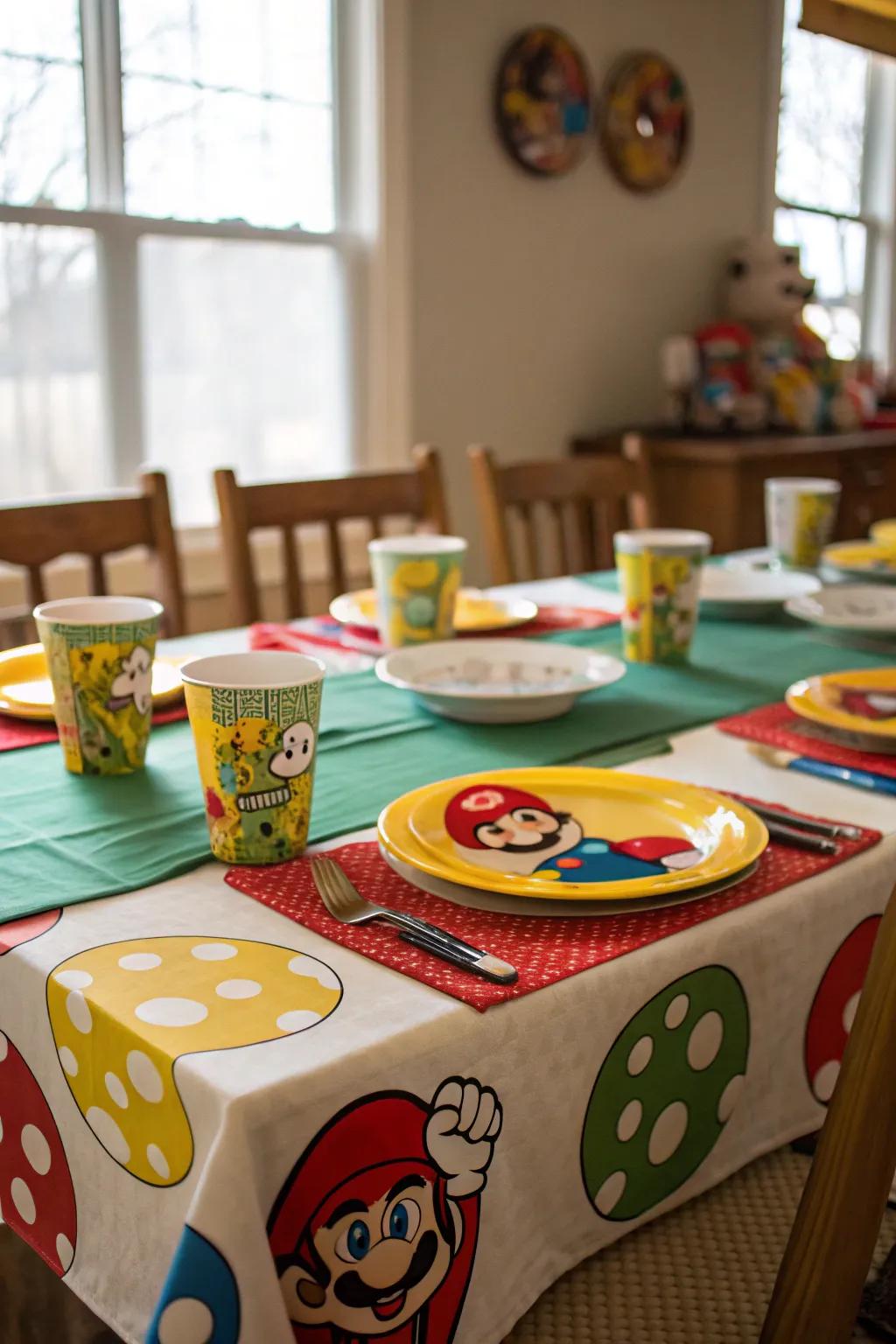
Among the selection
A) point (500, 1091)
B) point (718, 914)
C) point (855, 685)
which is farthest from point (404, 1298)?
point (855, 685)

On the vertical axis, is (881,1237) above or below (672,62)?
below

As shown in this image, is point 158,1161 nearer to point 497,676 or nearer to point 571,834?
point 571,834

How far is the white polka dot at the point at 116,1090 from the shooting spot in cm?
55

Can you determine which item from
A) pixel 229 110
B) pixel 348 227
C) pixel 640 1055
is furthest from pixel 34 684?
pixel 348 227

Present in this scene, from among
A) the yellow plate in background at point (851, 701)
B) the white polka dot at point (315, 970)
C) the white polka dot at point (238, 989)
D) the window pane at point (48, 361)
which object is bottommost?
the white polka dot at point (238, 989)

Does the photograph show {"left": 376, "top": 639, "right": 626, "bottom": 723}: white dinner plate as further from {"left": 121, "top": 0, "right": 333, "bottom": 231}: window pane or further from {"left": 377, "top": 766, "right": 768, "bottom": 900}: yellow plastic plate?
{"left": 121, "top": 0, "right": 333, "bottom": 231}: window pane

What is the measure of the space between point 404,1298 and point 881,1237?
0.41 meters

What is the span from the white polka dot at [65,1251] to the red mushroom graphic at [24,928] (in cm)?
14

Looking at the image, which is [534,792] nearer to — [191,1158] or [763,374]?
[191,1158]

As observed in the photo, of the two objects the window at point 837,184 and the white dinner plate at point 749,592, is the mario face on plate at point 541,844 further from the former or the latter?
the window at point 837,184

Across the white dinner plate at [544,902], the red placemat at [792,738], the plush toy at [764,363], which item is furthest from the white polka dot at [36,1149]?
the plush toy at [764,363]

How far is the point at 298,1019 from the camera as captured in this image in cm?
56

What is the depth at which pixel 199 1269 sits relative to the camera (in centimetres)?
48

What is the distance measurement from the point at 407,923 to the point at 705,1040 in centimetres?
17
